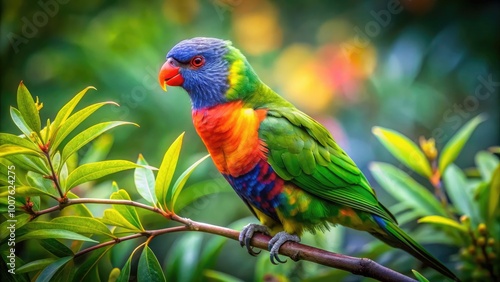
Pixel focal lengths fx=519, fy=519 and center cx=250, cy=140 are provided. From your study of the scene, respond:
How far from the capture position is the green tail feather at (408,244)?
6.09 ft

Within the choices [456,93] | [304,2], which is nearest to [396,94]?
[456,93]

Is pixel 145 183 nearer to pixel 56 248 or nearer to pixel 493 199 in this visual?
pixel 56 248

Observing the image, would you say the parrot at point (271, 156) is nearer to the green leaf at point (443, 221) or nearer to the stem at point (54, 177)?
the green leaf at point (443, 221)

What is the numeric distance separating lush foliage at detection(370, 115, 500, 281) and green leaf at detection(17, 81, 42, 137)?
1414 millimetres

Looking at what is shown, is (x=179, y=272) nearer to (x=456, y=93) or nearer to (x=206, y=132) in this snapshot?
(x=206, y=132)

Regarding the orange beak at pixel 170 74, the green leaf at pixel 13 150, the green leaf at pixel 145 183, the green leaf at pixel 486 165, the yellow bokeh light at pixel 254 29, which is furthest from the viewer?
the yellow bokeh light at pixel 254 29

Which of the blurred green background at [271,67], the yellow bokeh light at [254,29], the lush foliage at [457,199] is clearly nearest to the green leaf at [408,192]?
the lush foliage at [457,199]

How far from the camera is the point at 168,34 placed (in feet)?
13.5

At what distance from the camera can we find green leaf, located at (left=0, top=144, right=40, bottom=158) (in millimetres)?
1289

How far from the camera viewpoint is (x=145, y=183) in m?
1.68

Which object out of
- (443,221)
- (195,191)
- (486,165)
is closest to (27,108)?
(195,191)

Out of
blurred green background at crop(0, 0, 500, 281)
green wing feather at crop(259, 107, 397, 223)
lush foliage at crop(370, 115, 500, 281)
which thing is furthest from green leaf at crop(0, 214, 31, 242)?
blurred green background at crop(0, 0, 500, 281)

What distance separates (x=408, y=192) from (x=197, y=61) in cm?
111

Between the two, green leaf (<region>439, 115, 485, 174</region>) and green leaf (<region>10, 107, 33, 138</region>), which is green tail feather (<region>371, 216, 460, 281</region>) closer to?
green leaf (<region>439, 115, 485, 174</region>)
